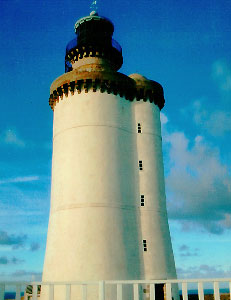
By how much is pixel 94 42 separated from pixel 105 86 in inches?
206

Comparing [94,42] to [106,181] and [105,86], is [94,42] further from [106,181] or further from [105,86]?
[106,181]

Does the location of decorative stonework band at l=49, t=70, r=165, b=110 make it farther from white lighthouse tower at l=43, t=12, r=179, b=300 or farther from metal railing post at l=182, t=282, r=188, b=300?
metal railing post at l=182, t=282, r=188, b=300

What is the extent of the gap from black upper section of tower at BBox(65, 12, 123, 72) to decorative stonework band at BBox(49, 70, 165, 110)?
3514 millimetres

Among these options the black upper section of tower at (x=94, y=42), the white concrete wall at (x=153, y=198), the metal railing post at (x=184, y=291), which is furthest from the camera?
the black upper section of tower at (x=94, y=42)

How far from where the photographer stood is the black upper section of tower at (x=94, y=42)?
2744 cm

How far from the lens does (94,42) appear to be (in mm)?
27453

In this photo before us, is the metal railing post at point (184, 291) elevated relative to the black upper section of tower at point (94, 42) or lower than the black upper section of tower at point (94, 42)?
lower

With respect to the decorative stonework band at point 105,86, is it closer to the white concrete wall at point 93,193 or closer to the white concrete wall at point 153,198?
the white concrete wall at point 93,193

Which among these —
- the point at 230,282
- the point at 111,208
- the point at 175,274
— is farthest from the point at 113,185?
the point at 230,282

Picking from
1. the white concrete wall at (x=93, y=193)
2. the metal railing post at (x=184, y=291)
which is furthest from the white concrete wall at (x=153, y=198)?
the metal railing post at (x=184, y=291)

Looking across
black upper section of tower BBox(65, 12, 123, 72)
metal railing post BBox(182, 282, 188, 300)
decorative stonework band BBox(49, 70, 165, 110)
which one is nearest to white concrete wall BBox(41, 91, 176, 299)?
decorative stonework band BBox(49, 70, 165, 110)

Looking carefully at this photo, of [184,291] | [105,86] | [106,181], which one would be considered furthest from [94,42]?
[184,291]

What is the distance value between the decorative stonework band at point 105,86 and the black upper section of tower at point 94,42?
351cm

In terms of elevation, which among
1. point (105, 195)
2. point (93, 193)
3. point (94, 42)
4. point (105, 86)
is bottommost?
point (105, 195)
